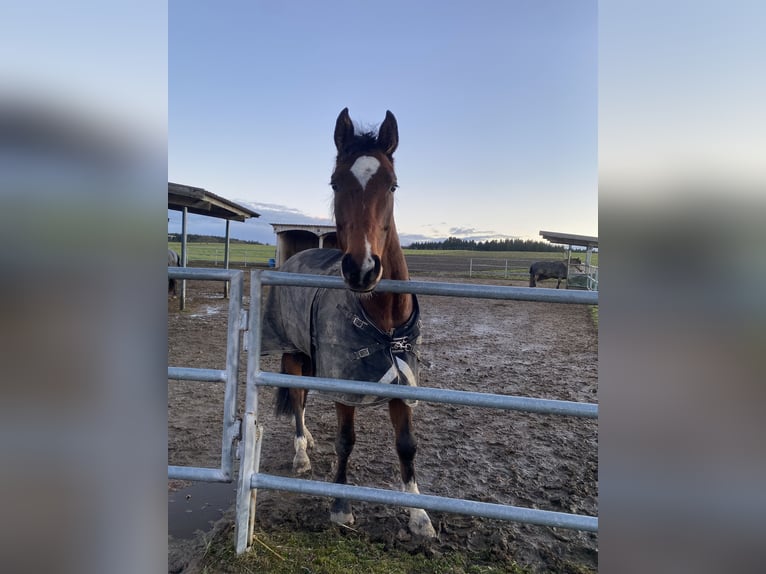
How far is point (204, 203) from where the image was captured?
348 inches

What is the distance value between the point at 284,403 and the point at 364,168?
6.26 feet

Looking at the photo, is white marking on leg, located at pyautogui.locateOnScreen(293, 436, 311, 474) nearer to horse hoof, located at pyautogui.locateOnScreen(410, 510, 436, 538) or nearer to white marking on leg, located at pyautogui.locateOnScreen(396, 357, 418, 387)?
horse hoof, located at pyautogui.locateOnScreen(410, 510, 436, 538)

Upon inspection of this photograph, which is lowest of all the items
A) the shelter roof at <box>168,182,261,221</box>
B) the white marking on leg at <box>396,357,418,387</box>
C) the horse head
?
the white marking on leg at <box>396,357,418,387</box>

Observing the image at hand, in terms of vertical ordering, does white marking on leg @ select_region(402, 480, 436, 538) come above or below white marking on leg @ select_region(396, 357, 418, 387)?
below

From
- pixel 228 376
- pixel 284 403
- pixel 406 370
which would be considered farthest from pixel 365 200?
pixel 284 403

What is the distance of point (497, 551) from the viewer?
1.94m

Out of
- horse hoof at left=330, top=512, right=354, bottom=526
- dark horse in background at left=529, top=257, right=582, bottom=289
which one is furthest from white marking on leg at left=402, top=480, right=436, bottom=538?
dark horse in background at left=529, top=257, right=582, bottom=289

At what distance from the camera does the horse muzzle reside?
1.65m

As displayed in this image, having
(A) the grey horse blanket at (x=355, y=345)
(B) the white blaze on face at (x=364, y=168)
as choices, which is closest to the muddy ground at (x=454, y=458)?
(A) the grey horse blanket at (x=355, y=345)

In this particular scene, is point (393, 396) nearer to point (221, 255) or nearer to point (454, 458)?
point (454, 458)

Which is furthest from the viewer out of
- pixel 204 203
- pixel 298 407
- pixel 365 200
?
pixel 204 203

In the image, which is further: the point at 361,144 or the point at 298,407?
the point at 298,407
